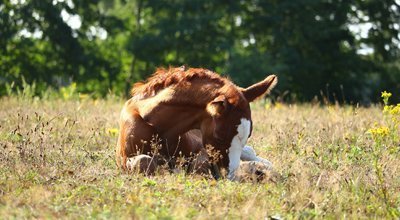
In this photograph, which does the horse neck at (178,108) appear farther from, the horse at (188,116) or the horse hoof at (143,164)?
the horse hoof at (143,164)

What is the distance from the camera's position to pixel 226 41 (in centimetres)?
3522

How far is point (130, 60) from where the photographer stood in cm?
4247

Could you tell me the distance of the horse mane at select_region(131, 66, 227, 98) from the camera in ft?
24.2

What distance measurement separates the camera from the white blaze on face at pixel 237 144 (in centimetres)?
677

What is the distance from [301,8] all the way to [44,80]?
13.7m

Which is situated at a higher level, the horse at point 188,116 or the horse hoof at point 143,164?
the horse at point 188,116

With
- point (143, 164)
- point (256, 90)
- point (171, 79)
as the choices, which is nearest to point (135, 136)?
point (143, 164)

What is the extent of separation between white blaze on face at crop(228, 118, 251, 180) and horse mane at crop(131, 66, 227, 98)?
0.64 metres

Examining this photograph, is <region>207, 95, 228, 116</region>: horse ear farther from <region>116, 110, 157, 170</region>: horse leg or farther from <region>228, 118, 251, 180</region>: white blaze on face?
<region>116, 110, 157, 170</region>: horse leg

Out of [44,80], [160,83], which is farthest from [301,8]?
[160,83]

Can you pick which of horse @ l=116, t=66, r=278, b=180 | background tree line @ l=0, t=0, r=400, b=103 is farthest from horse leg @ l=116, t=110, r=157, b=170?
background tree line @ l=0, t=0, r=400, b=103

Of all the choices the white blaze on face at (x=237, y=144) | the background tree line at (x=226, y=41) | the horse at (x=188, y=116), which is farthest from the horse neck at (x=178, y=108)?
the background tree line at (x=226, y=41)

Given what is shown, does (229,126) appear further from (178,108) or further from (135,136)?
(135,136)

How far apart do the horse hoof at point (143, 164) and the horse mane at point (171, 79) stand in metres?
0.80
